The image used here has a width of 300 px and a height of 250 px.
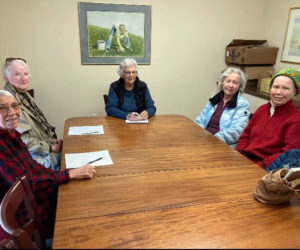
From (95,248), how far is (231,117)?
5.63 ft

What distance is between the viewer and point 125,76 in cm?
244

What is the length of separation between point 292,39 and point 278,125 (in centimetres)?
183

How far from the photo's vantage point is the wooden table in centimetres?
83

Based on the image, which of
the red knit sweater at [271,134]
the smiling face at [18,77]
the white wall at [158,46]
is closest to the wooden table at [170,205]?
the red knit sweater at [271,134]

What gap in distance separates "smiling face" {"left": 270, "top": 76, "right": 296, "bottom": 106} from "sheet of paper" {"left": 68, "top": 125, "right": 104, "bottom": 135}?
52.2 inches

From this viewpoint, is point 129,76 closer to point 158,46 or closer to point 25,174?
point 158,46

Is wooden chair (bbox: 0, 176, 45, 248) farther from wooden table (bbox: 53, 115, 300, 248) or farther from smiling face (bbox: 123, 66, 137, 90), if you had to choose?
smiling face (bbox: 123, 66, 137, 90)

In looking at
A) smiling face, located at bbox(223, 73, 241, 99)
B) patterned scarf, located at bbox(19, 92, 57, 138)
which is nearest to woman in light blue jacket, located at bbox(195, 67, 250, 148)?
smiling face, located at bbox(223, 73, 241, 99)

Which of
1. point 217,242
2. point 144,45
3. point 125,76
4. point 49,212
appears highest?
point 144,45

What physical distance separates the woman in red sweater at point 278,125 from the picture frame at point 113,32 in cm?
190

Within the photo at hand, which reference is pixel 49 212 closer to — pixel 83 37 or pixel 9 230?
pixel 9 230

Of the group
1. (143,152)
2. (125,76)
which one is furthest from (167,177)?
(125,76)

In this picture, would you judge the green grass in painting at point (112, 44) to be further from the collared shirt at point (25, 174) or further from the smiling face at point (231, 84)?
the collared shirt at point (25, 174)

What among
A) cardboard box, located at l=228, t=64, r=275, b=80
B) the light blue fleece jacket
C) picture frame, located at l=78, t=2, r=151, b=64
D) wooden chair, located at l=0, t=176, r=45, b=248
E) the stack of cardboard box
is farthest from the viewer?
cardboard box, located at l=228, t=64, r=275, b=80
